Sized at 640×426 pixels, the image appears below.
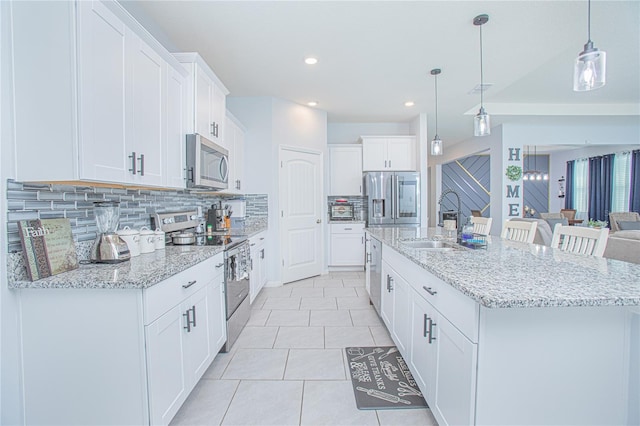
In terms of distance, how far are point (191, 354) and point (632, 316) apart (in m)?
2.03

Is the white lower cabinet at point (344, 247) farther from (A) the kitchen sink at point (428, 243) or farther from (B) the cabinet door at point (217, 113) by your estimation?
(B) the cabinet door at point (217, 113)

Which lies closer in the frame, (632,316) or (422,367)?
(632,316)

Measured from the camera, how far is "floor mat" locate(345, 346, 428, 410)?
5.98 ft

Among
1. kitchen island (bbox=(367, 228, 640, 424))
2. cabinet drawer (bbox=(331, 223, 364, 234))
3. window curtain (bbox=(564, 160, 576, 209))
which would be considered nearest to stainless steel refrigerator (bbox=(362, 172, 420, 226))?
cabinet drawer (bbox=(331, 223, 364, 234))

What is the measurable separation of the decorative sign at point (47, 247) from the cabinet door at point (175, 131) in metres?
0.70

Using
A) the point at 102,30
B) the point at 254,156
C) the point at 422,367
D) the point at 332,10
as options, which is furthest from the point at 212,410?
the point at 254,156

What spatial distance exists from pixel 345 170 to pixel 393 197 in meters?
0.99

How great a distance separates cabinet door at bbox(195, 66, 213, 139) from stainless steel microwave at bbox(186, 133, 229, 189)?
113 mm

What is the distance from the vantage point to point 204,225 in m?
3.41

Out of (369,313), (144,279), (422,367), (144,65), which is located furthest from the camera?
(369,313)

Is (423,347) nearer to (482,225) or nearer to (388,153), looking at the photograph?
(482,225)

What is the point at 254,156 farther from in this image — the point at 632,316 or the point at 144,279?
the point at 632,316

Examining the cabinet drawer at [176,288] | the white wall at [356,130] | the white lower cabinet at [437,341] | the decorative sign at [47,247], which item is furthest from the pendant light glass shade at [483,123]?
the white wall at [356,130]

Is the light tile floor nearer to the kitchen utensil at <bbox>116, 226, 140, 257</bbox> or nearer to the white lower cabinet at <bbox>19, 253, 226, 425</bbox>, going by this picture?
the white lower cabinet at <bbox>19, 253, 226, 425</bbox>
